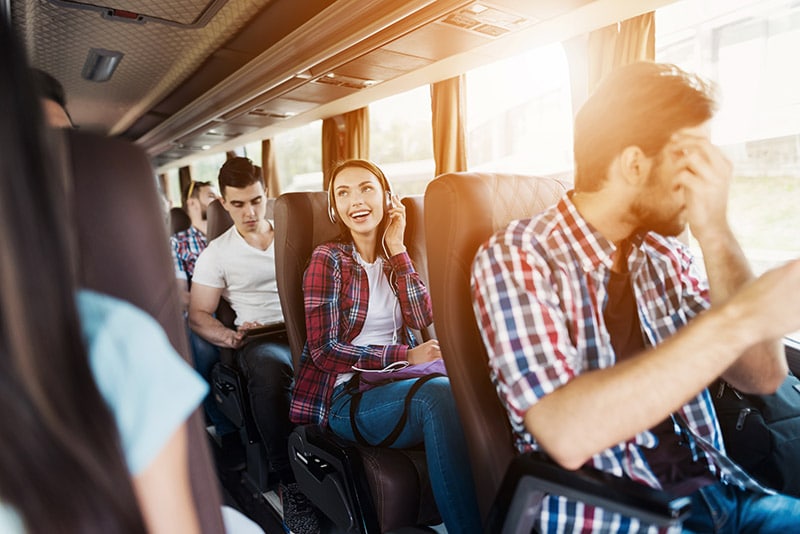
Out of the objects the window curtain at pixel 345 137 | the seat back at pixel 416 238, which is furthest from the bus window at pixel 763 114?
the window curtain at pixel 345 137

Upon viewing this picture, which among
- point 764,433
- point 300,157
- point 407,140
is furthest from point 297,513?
point 300,157

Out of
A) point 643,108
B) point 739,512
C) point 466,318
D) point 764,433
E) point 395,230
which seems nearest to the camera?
point 643,108

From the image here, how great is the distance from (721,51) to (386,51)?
6.70 feet

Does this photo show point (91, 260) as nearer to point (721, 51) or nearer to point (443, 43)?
point (721, 51)

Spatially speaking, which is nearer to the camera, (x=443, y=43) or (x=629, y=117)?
(x=629, y=117)

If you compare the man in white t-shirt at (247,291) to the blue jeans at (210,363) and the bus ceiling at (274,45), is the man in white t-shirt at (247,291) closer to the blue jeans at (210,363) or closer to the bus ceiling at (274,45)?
the blue jeans at (210,363)

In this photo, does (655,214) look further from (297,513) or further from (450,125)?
(450,125)

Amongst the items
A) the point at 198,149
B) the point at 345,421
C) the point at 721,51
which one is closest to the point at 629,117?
the point at 345,421

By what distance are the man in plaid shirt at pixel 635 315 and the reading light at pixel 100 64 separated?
509 cm

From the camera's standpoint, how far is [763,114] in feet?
7.78

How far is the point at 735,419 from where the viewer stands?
1705mm

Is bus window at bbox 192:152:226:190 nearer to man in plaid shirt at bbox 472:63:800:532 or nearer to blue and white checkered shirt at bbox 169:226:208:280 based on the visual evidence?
blue and white checkered shirt at bbox 169:226:208:280

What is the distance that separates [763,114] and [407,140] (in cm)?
346

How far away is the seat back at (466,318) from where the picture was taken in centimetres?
138
